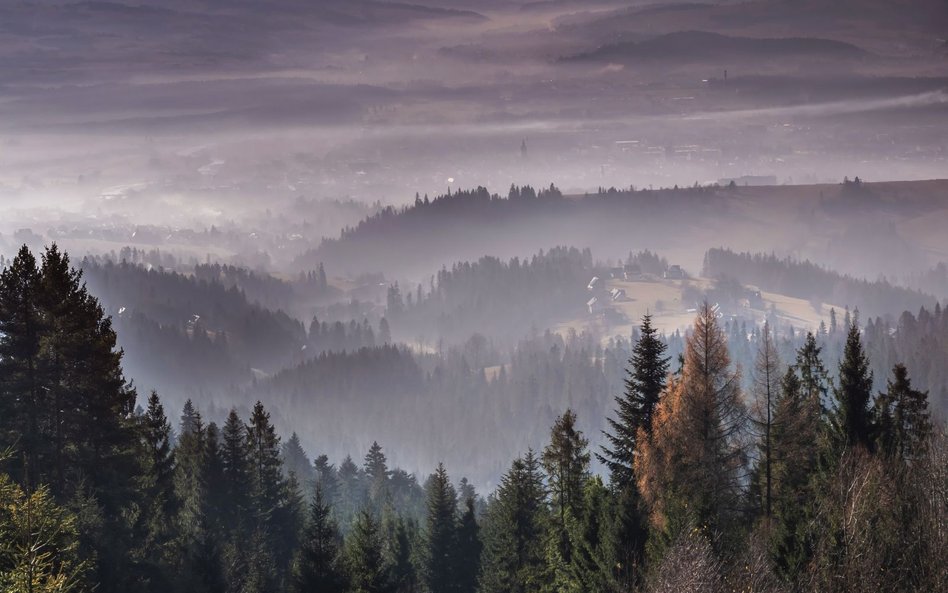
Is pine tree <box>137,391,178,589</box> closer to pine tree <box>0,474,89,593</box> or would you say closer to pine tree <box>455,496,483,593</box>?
pine tree <box>0,474,89,593</box>

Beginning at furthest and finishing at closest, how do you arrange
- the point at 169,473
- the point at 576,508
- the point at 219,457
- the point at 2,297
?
the point at 219,457
the point at 169,473
the point at 576,508
the point at 2,297

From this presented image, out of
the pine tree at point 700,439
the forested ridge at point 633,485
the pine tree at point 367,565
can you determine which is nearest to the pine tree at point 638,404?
the forested ridge at point 633,485

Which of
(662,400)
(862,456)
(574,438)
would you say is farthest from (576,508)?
(862,456)

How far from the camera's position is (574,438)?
5594 cm

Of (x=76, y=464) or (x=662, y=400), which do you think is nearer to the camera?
(x=76, y=464)

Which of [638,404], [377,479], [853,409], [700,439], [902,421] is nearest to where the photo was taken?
[700,439]

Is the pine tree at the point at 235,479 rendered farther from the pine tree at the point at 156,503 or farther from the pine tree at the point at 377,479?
the pine tree at the point at 377,479

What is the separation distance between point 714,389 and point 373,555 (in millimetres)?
17609

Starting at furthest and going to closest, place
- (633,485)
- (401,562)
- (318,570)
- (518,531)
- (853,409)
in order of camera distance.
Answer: (401,562) → (518,531) → (633,485) → (853,409) → (318,570)

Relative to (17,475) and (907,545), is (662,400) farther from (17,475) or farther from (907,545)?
(17,475)

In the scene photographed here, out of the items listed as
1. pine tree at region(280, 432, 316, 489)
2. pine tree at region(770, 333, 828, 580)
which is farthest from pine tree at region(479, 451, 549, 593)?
pine tree at region(280, 432, 316, 489)

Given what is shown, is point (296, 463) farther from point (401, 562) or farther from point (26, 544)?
point (26, 544)

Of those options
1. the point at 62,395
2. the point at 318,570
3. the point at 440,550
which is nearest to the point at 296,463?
the point at 440,550

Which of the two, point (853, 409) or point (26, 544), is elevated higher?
point (26, 544)
